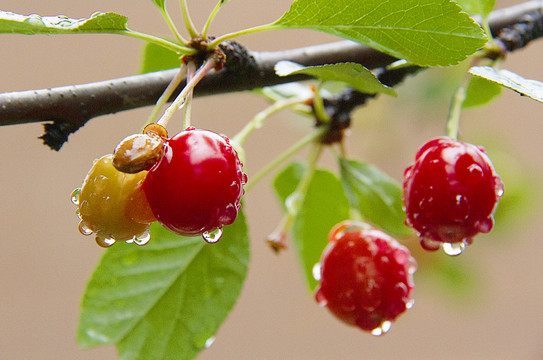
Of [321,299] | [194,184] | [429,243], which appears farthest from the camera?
[321,299]

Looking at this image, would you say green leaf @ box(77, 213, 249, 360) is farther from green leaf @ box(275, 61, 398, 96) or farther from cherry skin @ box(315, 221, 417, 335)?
green leaf @ box(275, 61, 398, 96)

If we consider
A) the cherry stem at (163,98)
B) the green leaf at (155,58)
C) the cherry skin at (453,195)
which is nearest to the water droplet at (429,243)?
the cherry skin at (453,195)

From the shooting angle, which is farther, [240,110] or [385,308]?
[240,110]

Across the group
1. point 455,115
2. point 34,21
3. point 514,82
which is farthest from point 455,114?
point 34,21

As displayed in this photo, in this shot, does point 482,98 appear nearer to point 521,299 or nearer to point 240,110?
point 240,110

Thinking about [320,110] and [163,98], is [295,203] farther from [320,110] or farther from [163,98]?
[163,98]

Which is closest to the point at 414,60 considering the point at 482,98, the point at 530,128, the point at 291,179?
the point at 482,98
